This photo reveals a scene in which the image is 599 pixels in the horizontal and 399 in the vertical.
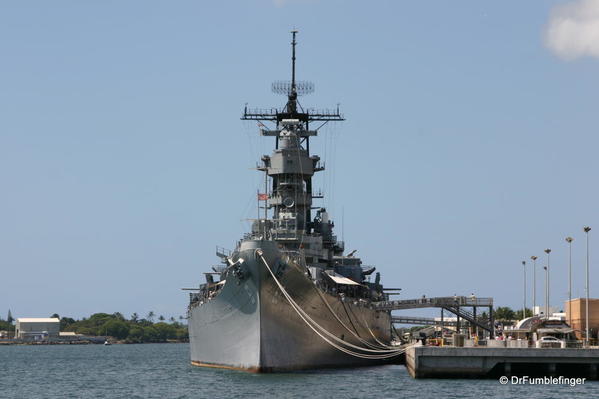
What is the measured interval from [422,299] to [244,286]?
2210 centimetres

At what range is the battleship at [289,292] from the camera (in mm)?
53812

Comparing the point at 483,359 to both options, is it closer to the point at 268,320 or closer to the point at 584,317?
the point at 268,320

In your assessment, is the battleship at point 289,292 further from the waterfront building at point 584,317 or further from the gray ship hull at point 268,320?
the waterfront building at point 584,317

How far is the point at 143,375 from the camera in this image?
222 feet

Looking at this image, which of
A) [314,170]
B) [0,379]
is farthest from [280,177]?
[0,379]

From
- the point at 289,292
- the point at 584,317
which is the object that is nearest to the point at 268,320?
the point at 289,292

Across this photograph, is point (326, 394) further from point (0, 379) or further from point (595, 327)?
point (0, 379)

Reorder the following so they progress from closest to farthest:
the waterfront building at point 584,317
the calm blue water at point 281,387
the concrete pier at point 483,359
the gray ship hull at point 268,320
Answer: the calm blue water at point 281,387, the concrete pier at point 483,359, the gray ship hull at point 268,320, the waterfront building at point 584,317

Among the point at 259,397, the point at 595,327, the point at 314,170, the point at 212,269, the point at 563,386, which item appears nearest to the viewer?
the point at 259,397

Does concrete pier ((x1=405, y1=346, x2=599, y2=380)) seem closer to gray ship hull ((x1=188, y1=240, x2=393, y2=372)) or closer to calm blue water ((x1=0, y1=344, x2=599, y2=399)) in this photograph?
calm blue water ((x1=0, y1=344, x2=599, y2=399))

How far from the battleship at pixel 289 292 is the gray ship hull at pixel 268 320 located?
5cm

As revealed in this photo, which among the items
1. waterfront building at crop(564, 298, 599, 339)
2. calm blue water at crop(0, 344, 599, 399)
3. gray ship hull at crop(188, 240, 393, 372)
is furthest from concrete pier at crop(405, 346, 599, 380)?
waterfront building at crop(564, 298, 599, 339)

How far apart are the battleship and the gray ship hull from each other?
0.17ft

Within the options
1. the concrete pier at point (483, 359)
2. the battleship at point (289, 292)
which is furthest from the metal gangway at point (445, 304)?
the concrete pier at point (483, 359)
